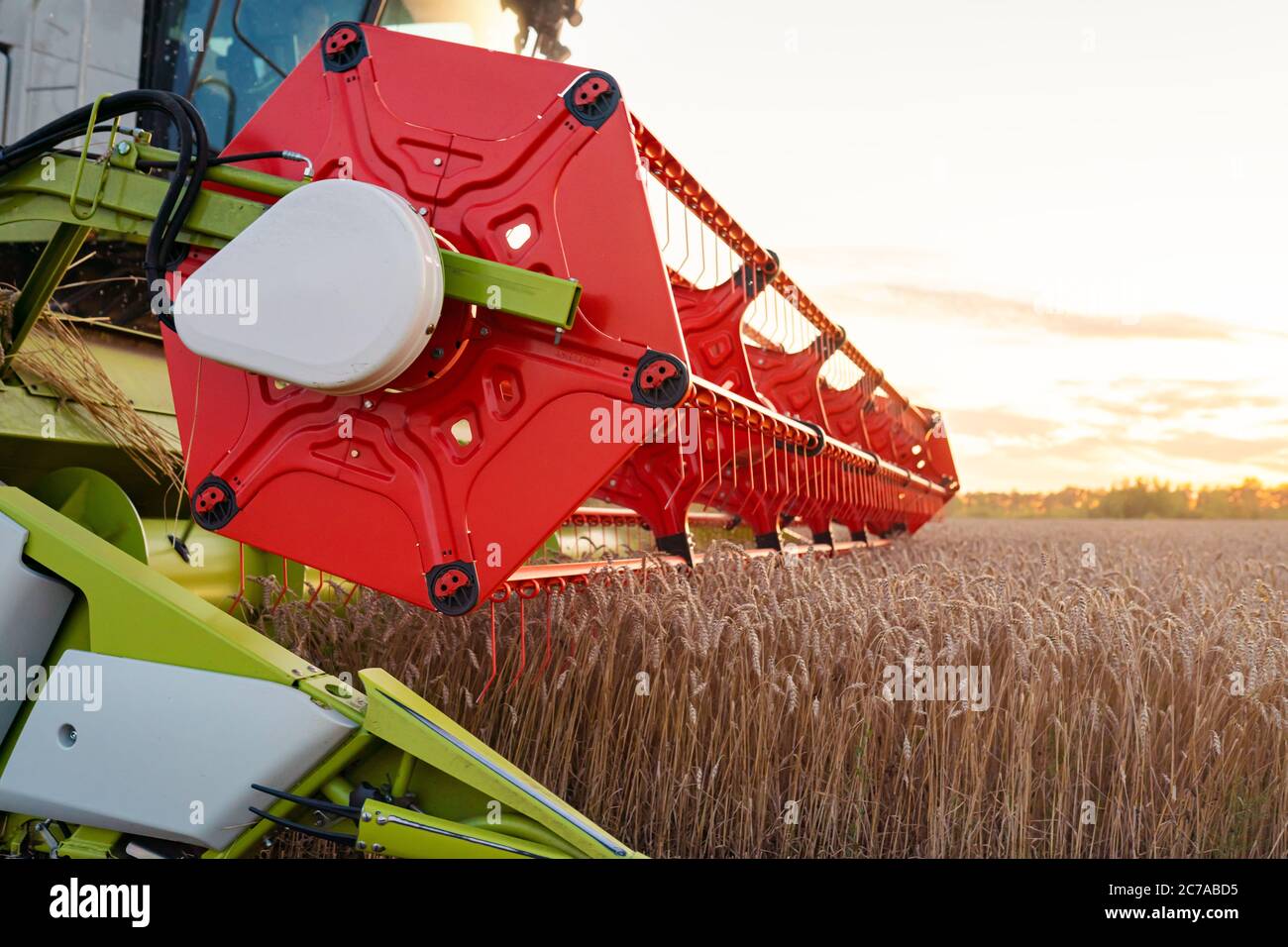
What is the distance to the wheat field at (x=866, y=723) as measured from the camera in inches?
109

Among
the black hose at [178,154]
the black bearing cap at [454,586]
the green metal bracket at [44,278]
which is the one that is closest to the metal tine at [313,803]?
the black bearing cap at [454,586]

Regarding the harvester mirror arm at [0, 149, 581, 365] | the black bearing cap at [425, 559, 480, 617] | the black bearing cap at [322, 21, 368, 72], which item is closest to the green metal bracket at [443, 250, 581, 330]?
the harvester mirror arm at [0, 149, 581, 365]

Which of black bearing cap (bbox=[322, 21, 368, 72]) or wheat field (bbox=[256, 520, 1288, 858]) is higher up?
black bearing cap (bbox=[322, 21, 368, 72])

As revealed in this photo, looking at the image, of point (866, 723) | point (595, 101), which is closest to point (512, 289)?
point (595, 101)

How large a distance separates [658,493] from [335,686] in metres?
2.07

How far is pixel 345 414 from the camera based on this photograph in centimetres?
256

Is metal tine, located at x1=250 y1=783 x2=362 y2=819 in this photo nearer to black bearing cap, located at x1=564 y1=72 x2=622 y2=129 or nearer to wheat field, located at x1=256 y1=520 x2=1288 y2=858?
wheat field, located at x1=256 y1=520 x2=1288 y2=858

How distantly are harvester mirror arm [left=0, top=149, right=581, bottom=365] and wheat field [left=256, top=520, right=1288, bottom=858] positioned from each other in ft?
3.27

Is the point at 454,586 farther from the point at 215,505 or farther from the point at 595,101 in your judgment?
the point at 595,101

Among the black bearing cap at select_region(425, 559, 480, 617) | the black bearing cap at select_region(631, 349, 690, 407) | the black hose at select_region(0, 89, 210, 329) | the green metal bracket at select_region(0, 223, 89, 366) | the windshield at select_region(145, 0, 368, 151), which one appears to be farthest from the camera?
the windshield at select_region(145, 0, 368, 151)

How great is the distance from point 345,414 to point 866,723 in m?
1.51

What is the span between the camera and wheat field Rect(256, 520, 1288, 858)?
2.77 meters

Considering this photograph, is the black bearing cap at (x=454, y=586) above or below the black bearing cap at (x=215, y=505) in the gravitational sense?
below

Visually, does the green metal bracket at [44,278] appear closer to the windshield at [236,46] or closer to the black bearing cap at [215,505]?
the black bearing cap at [215,505]
